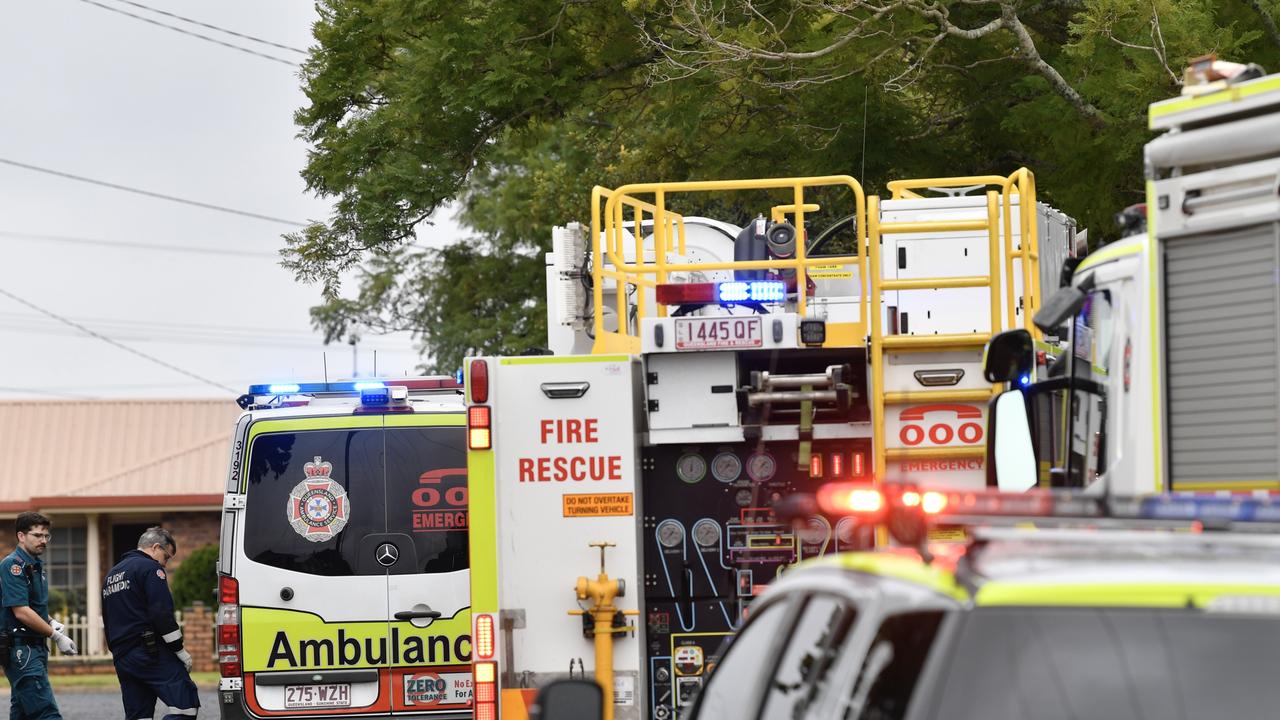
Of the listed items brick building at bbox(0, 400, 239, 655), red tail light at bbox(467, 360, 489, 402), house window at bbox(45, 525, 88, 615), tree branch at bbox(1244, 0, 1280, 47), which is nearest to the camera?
red tail light at bbox(467, 360, 489, 402)

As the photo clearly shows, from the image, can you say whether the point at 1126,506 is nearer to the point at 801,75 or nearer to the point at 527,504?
the point at 527,504

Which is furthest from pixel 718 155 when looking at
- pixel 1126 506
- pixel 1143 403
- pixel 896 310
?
pixel 1126 506

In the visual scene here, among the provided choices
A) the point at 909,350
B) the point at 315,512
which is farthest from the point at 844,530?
the point at 315,512

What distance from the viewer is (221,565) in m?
11.6

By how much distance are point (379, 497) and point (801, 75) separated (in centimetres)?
611

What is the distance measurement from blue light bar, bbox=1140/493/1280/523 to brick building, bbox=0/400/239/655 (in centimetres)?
3162

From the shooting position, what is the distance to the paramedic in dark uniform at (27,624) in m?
12.5

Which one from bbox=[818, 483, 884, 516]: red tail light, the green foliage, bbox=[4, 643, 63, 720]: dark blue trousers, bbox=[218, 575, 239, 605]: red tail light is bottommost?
the green foliage

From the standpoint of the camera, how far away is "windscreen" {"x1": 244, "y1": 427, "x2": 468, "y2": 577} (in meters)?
11.5

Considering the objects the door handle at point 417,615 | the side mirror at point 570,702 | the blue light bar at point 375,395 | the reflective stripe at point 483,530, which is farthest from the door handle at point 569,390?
the side mirror at point 570,702

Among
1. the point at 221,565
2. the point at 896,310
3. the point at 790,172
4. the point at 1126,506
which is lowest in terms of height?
the point at 221,565

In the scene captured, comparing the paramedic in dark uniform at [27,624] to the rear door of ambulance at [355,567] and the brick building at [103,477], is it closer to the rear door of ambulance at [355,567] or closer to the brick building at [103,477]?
the rear door of ambulance at [355,567]

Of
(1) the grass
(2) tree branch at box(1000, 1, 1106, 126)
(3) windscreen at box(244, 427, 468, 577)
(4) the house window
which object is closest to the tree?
(2) tree branch at box(1000, 1, 1106, 126)

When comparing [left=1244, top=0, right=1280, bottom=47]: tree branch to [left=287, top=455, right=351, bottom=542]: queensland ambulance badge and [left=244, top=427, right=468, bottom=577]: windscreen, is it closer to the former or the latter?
[left=244, top=427, right=468, bottom=577]: windscreen
